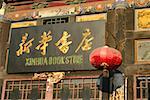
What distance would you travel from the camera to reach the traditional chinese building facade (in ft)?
34.0

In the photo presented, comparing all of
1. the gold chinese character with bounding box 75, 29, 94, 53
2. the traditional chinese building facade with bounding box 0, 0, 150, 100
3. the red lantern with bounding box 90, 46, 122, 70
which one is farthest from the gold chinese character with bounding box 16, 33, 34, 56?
the red lantern with bounding box 90, 46, 122, 70

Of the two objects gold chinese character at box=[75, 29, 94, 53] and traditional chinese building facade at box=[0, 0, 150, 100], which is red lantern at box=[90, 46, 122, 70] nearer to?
traditional chinese building facade at box=[0, 0, 150, 100]

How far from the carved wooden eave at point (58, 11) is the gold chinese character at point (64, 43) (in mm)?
912

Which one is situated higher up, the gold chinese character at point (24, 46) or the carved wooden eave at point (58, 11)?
the carved wooden eave at point (58, 11)

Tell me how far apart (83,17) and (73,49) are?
1.28 m

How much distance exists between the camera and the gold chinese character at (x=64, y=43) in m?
11.1

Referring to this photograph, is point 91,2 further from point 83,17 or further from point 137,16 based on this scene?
point 137,16

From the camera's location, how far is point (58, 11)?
11.9 meters

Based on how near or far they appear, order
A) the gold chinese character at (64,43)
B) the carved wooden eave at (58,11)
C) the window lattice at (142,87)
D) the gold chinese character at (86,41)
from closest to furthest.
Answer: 1. the window lattice at (142,87)
2. the gold chinese character at (86,41)
3. the gold chinese character at (64,43)
4. the carved wooden eave at (58,11)

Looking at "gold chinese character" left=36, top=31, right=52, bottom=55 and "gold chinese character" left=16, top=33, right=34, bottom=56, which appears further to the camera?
"gold chinese character" left=16, top=33, right=34, bottom=56

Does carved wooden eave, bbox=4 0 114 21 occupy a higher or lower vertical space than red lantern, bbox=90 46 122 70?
higher

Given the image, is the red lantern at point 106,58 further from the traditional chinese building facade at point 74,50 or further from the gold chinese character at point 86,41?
the gold chinese character at point 86,41

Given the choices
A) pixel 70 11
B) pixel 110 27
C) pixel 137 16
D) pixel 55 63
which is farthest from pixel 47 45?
pixel 137 16

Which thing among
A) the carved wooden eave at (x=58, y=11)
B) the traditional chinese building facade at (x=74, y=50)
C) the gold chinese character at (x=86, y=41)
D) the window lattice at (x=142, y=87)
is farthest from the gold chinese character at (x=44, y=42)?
the window lattice at (x=142, y=87)
